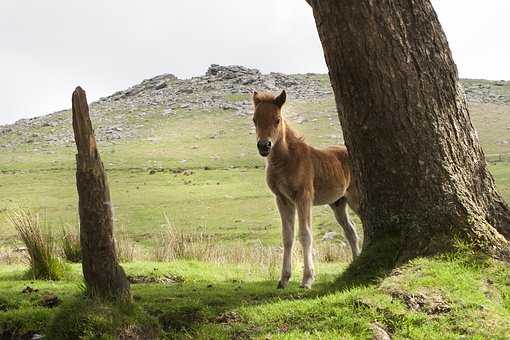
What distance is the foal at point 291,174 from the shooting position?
31.4 ft

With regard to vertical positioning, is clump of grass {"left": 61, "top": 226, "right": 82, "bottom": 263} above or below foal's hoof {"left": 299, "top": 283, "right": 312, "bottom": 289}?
above

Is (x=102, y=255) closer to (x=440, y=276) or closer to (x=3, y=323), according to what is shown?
(x=3, y=323)

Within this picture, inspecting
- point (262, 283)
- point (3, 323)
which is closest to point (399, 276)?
point (262, 283)

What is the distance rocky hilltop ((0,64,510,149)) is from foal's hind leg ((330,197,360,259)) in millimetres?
50584

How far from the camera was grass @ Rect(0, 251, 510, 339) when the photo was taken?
6074 mm

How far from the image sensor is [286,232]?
10016mm

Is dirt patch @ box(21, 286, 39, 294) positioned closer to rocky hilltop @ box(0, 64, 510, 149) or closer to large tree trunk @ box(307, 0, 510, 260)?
large tree trunk @ box(307, 0, 510, 260)

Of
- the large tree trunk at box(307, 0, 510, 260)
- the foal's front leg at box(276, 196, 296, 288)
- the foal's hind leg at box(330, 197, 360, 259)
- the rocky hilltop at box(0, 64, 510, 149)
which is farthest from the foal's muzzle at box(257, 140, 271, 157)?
the rocky hilltop at box(0, 64, 510, 149)

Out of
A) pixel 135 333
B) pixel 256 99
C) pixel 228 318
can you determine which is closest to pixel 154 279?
pixel 256 99

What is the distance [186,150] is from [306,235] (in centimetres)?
4303

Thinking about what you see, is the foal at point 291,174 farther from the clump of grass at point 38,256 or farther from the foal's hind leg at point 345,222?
the clump of grass at point 38,256

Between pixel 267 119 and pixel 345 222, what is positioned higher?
pixel 267 119

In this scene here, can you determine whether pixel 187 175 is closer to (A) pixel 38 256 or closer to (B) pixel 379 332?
(A) pixel 38 256

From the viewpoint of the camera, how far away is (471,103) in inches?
2598
